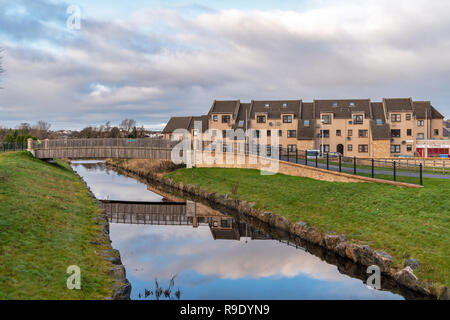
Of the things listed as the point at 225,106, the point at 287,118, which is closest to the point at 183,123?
the point at 225,106

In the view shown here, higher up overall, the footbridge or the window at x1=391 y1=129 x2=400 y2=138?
the window at x1=391 y1=129 x2=400 y2=138

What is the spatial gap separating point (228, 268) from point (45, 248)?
8.01 meters

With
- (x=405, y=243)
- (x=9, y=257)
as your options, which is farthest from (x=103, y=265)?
(x=405, y=243)

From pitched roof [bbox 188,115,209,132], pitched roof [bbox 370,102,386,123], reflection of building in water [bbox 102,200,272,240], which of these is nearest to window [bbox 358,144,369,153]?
pitched roof [bbox 370,102,386,123]

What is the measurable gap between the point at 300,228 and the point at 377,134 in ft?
166

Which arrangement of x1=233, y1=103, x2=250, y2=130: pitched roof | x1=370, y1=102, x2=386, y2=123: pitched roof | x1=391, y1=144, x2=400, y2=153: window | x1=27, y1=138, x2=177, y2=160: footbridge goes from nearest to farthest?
x1=27, y1=138, x2=177, y2=160: footbridge
x1=391, y1=144, x2=400, y2=153: window
x1=370, y1=102, x2=386, y2=123: pitched roof
x1=233, y1=103, x2=250, y2=130: pitched roof

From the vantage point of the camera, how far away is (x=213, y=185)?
37.3 metres

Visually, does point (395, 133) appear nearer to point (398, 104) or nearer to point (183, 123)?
point (398, 104)

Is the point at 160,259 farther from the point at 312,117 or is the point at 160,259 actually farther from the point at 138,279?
the point at 312,117

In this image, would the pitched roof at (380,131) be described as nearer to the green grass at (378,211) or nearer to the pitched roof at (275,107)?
the pitched roof at (275,107)

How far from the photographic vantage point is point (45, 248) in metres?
14.0

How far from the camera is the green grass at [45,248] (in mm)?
10648

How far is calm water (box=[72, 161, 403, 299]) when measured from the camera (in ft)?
45.9

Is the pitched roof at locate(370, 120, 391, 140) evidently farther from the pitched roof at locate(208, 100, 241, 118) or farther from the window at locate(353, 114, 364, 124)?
the pitched roof at locate(208, 100, 241, 118)
